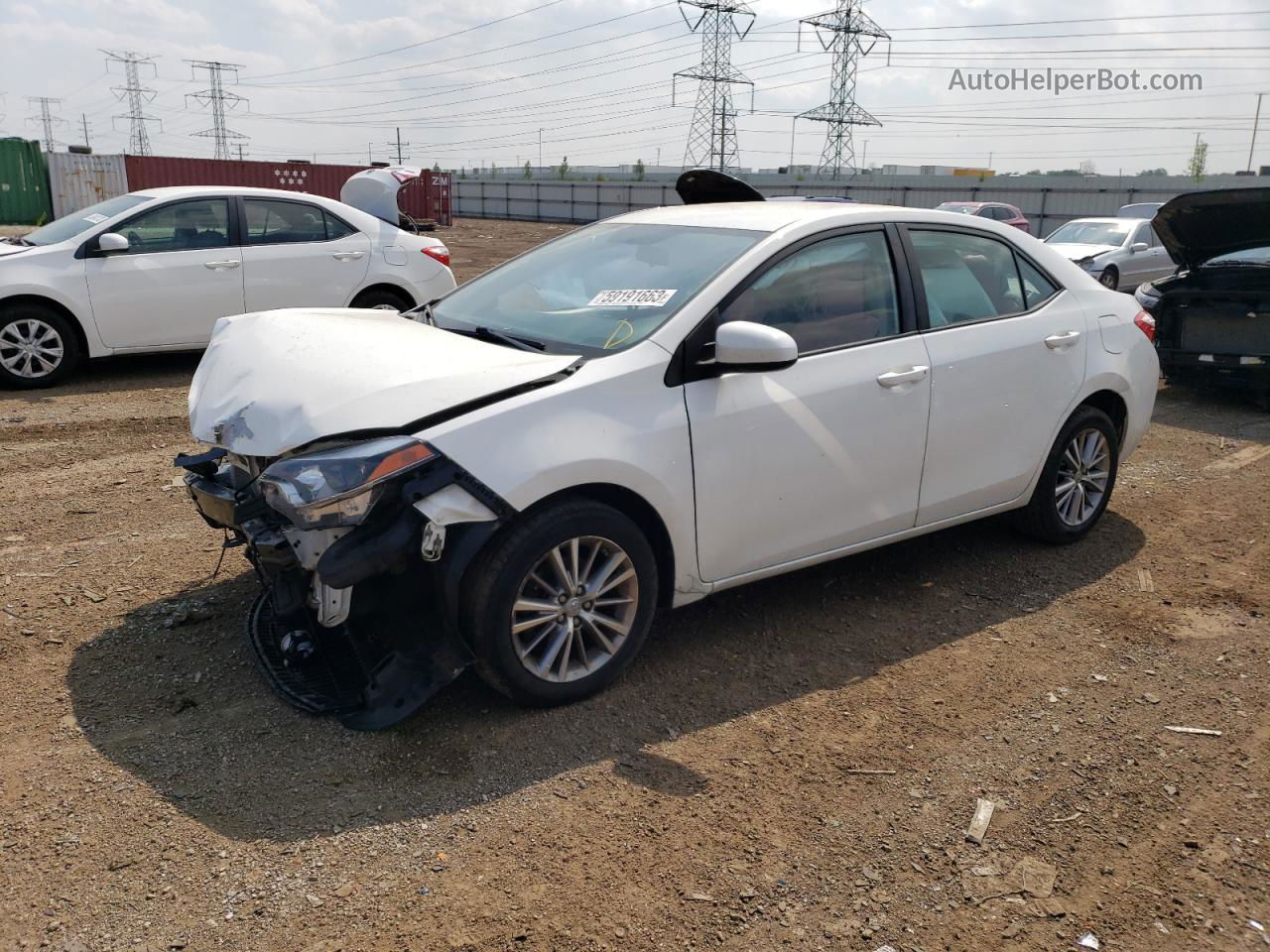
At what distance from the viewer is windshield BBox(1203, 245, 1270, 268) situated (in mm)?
8969

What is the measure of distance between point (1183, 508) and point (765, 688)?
3706 mm

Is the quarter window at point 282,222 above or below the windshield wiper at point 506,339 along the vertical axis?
above

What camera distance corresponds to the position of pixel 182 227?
29.2 feet

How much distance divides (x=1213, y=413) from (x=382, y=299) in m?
7.67

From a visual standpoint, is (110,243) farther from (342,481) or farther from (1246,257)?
(1246,257)

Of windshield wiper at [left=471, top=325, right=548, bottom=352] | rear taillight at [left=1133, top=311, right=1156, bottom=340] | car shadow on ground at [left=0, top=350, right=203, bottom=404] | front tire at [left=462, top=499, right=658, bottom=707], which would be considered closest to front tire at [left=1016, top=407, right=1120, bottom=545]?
rear taillight at [left=1133, top=311, right=1156, bottom=340]

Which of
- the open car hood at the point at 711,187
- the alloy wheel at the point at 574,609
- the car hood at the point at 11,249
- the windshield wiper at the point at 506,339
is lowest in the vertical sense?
the alloy wheel at the point at 574,609

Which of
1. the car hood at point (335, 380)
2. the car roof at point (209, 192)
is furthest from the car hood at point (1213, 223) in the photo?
the car roof at point (209, 192)

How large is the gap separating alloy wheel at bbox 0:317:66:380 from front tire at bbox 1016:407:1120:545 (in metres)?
7.54

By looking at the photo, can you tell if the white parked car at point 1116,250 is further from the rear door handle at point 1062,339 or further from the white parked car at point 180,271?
the rear door handle at point 1062,339

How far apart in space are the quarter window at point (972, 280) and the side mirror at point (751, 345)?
1166mm

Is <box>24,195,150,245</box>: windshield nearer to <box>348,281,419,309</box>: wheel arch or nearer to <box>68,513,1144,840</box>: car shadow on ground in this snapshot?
<box>348,281,419,309</box>: wheel arch

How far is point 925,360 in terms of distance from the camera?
437cm

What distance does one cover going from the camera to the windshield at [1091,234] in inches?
698
